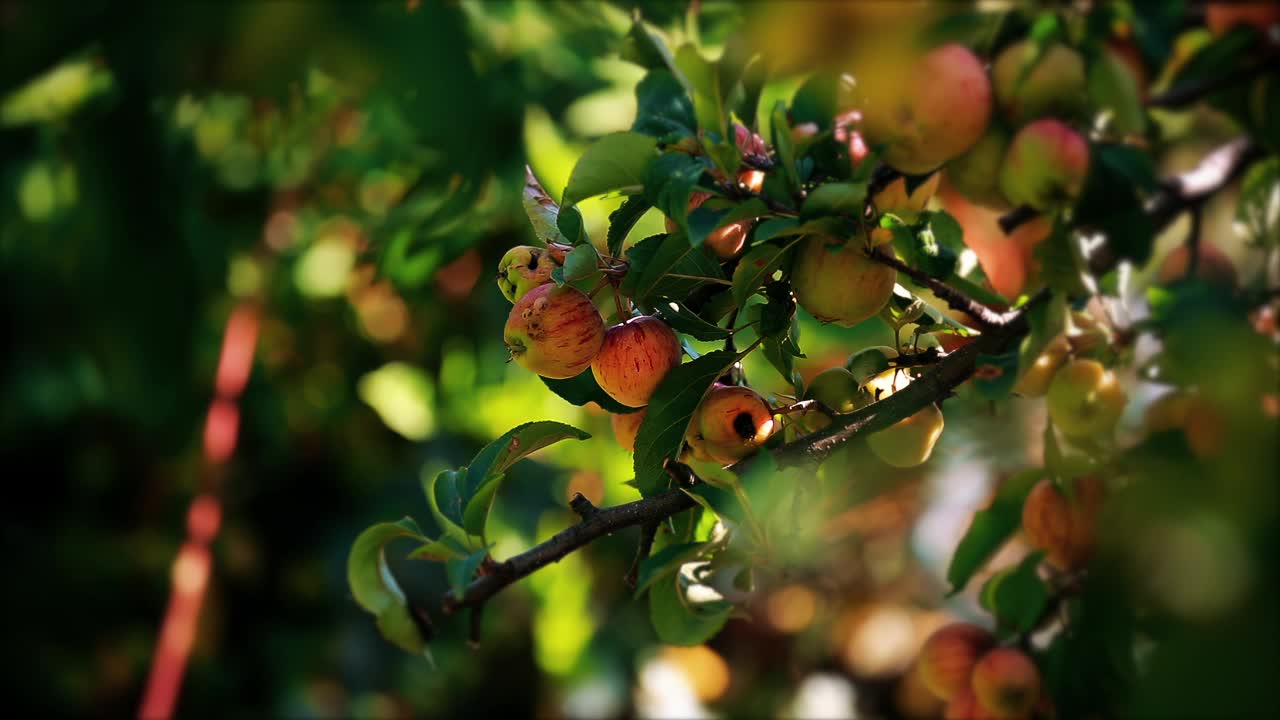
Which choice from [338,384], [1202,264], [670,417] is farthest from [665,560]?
[338,384]

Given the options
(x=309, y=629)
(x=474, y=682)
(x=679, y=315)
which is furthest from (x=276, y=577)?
(x=679, y=315)

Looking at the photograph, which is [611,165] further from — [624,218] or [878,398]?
[878,398]

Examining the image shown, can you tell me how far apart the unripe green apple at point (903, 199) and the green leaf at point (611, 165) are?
13cm

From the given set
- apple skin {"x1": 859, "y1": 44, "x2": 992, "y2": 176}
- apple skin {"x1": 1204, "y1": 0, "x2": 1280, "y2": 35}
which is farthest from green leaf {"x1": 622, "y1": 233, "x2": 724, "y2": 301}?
apple skin {"x1": 1204, "y1": 0, "x2": 1280, "y2": 35}

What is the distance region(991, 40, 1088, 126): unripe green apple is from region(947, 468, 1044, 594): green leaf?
0.29 m

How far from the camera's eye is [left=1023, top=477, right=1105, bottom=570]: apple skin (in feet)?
2.19

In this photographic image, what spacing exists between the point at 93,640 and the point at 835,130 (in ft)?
7.42

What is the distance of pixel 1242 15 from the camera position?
1.54ft

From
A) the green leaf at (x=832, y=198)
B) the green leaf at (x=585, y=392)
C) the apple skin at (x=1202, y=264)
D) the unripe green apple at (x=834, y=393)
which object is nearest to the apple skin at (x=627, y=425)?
the green leaf at (x=585, y=392)

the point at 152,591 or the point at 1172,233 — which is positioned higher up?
the point at 1172,233

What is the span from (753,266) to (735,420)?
0.09m

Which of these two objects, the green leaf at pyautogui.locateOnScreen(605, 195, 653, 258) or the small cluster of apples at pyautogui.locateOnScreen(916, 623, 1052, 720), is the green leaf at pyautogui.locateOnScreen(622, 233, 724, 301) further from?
the small cluster of apples at pyautogui.locateOnScreen(916, 623, 1052, 720)

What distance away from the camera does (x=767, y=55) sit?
504 millimetres

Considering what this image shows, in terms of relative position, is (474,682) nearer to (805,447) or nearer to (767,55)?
(805,447)
